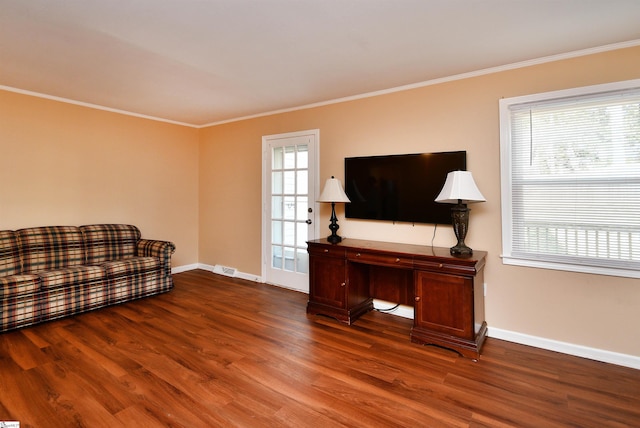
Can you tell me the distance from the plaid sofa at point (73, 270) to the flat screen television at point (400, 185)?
2.56 metres

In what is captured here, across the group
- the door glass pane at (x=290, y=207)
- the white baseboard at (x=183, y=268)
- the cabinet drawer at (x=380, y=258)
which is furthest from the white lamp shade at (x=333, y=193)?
the white baseboard at (x=183, y=268)

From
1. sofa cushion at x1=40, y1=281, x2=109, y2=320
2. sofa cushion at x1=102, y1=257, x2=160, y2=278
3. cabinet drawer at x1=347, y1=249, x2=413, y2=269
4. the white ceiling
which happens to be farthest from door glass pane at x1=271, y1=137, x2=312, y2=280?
sofa cushion at x1=40, y1=281, x2=109, y2=320

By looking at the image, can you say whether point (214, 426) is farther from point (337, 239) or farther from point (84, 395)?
point (337, 239)

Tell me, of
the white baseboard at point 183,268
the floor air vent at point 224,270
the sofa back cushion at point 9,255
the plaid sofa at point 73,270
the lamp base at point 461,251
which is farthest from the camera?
the white baseboard at point 183,268

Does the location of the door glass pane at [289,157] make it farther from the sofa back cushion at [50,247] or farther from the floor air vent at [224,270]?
the sofa back cushion at [50,247]

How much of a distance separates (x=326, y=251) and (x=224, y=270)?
7.89 feet

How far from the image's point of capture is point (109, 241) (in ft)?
13.5

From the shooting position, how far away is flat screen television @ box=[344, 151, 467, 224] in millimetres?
3084

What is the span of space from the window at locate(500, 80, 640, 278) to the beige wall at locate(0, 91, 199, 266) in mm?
4565

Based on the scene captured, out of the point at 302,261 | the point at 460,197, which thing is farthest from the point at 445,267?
the point at 302,261

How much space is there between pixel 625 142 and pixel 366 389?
260 centimetres

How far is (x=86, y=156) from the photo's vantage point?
413cm

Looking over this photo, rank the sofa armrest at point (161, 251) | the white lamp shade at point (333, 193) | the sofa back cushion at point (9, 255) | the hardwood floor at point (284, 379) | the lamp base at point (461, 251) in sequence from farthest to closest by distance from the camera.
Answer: the sofa armrest at point (161, 251), the white lamp shade at point (333, 193), the sofa back cushion at point (9, 255), the lamp base at point (461, 251), the hardwood floor at point (284, 379)

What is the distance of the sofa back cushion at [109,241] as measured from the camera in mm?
3951
